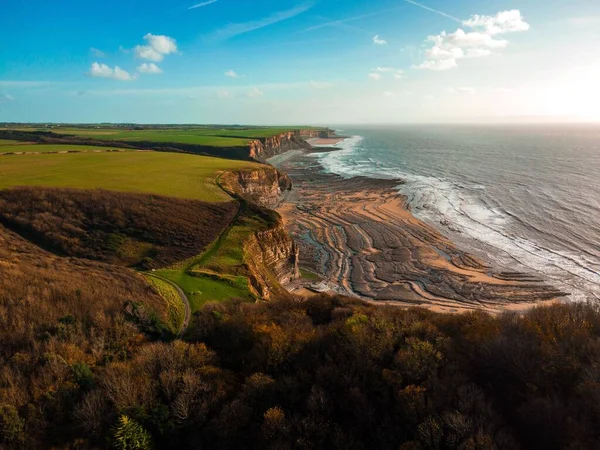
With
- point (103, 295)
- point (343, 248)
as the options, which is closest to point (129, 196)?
point (103, 295)

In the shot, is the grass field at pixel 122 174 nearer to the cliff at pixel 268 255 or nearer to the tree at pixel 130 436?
the cliff at pixel 268 255

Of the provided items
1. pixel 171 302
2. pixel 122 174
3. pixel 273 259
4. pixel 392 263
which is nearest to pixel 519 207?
pixel 392 263

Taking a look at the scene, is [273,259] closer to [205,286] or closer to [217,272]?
[217,272]

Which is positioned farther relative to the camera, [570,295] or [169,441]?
[570,295]

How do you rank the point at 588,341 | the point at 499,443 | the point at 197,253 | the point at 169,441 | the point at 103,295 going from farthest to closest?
the point at 197,253
the point at 103,295
the point at 588,341
the point at 169,441
the point at 499,443

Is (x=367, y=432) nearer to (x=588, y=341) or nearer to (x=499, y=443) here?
(x=499, y=443)

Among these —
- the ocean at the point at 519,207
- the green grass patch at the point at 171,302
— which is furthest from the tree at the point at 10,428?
the ocean at the point at 519,207

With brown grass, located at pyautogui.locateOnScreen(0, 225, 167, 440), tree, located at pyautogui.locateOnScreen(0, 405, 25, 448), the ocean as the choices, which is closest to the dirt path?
brown grass, located at pyautogui.locateOnScreen(0, 225, 167, 440)
